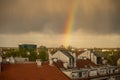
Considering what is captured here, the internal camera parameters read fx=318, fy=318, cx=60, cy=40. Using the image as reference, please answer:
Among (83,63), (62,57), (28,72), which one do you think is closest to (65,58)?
(62,57)

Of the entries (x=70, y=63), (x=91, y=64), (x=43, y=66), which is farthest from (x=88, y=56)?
(x=43, y=66)

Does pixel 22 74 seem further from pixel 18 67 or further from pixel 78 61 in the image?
pixel 78 61

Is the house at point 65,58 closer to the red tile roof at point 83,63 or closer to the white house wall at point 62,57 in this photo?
the white house wall at point 62,57

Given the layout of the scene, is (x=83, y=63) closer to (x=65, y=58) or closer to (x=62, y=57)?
(x=65, y=58)

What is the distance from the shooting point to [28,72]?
1695cm

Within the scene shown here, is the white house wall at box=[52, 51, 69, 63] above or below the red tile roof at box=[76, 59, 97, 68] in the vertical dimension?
above

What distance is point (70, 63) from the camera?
2516 cm

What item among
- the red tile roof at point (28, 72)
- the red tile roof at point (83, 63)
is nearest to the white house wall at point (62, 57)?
the red tile roof at point (83, 63)

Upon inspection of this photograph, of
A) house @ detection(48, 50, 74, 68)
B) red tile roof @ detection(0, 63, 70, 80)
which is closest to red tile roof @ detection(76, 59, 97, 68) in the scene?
house @ detection(48, 50, 74, 68)

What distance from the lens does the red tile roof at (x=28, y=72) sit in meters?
16.2

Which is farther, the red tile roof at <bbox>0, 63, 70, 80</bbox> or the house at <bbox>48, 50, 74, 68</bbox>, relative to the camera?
the house at <bbox>48, 50, 74, 68</bbox>

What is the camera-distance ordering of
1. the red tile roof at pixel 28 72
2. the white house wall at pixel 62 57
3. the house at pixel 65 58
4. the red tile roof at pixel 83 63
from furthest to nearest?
1. the white house wall at pixel 62 57
2. the red tile roof at pixel 83 63
3. the house at pixel 65 58
4. the red tile roof at pixel 28 72

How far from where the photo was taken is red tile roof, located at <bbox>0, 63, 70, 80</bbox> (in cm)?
1616

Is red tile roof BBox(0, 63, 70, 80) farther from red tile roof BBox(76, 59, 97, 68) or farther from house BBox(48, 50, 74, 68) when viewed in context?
red tile roof BBox(76, 59, 97, 68)
